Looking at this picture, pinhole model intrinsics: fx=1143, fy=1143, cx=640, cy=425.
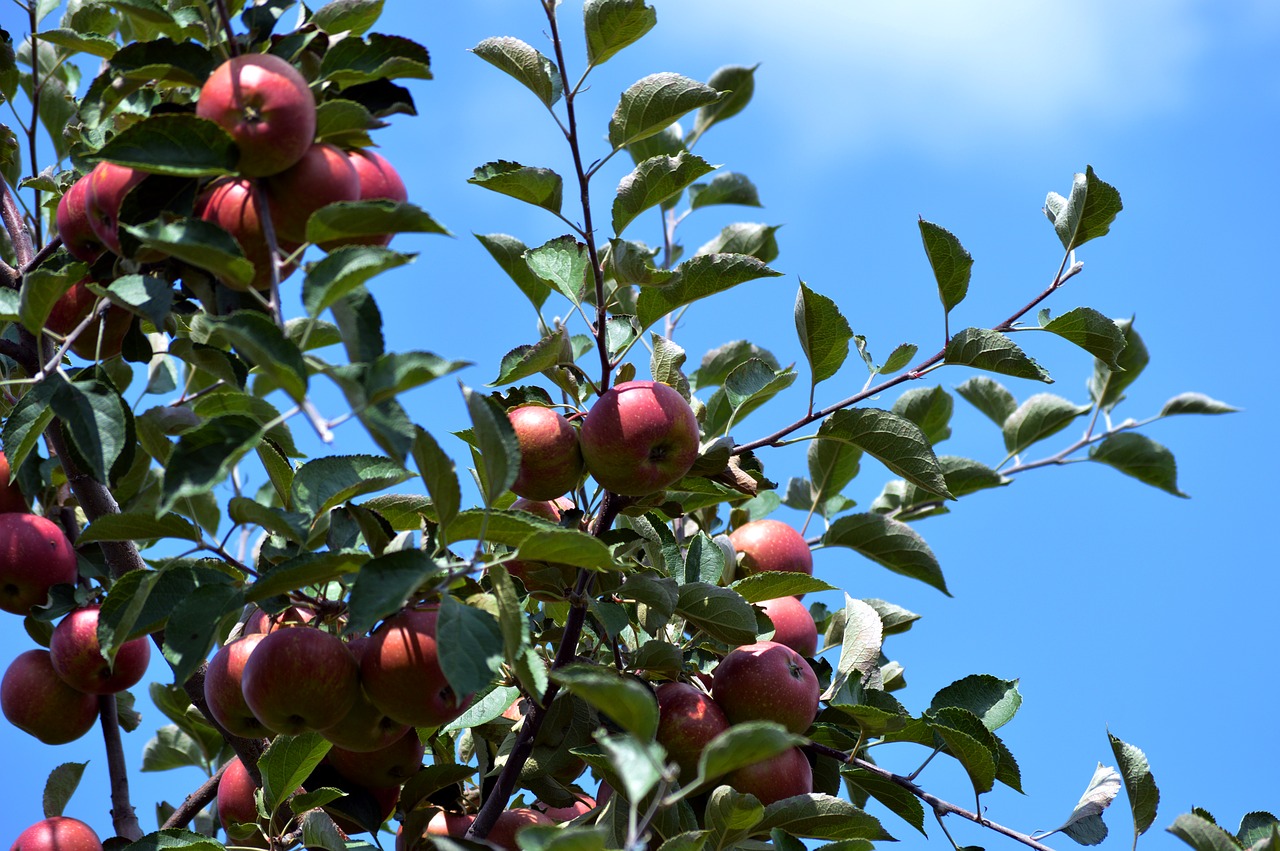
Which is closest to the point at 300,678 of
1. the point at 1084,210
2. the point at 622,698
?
the point at 622,698

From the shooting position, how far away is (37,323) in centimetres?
200

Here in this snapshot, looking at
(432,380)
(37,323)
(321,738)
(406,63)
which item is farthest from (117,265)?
(321,738)

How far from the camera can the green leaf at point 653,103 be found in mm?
2367

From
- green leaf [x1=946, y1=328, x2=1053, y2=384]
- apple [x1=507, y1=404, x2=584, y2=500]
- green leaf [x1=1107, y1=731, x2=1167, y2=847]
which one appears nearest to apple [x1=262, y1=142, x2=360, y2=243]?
apple [x1=507, y1=404, x2=584, y2=500]

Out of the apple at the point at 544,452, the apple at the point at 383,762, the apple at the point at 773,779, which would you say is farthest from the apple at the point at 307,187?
the apple at the point at 773,779

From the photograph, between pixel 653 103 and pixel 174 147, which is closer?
pixel 174 147

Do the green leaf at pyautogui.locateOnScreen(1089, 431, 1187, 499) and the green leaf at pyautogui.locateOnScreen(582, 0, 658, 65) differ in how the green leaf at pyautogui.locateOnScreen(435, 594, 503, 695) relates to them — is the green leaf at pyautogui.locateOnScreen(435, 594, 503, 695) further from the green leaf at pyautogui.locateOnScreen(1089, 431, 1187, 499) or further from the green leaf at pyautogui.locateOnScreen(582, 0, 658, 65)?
the green leaf at pyautogui.locateOnScreen(1089, 431, 1187, 499)

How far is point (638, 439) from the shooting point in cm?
226

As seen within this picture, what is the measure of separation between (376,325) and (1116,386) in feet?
8.79

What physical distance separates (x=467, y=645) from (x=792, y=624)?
4.57ft

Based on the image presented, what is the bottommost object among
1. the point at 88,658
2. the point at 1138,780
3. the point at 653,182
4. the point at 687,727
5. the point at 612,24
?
the point at 1138,780

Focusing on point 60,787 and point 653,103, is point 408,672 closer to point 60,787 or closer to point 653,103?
point 653,103

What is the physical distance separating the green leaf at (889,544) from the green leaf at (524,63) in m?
1.36

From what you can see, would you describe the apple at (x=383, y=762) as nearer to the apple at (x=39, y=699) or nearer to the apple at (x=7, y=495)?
the apple at (x=39, y=699)
